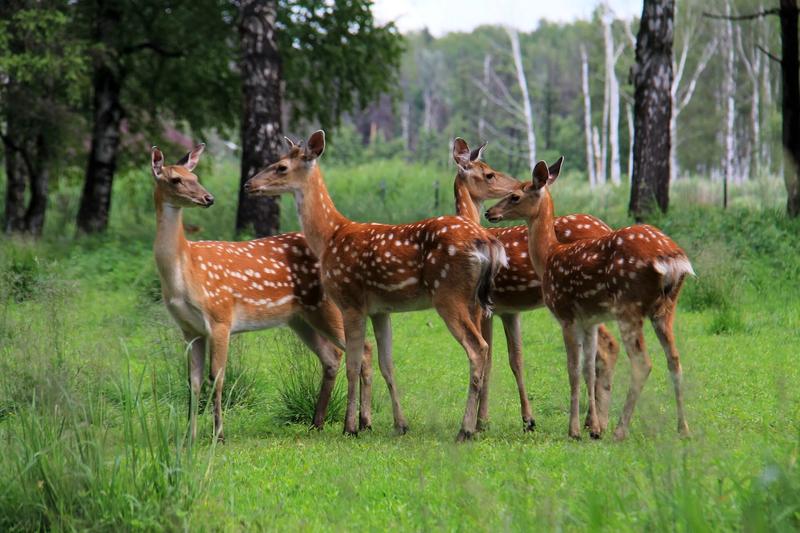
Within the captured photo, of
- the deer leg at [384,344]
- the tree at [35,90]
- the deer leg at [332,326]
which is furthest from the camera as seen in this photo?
the tree at [35,90]

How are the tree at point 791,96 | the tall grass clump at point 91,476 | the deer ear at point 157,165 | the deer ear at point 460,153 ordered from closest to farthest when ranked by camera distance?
the tall grass clump at point 91,476 → the deer ear at point 157,165 → the deer ear at point 460,153 → the tree at point 791,96

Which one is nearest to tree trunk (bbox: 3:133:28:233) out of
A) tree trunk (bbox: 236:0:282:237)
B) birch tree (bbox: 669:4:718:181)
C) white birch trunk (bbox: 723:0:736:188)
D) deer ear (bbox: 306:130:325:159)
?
tree trunk (bbox: 236:0:282:237)

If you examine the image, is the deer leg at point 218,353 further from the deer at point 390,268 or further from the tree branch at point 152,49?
the tree branch at point 152,49

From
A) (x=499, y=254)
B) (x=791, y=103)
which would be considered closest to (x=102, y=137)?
(x=791, y=103)

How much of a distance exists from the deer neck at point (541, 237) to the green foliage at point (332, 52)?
14131 mm

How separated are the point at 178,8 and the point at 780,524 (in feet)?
63.6

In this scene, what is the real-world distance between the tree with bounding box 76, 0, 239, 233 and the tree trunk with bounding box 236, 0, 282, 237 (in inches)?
179

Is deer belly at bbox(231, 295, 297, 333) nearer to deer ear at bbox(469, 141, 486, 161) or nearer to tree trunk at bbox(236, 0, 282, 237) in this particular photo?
deer ear at bbox(469, 141, 486, 161)

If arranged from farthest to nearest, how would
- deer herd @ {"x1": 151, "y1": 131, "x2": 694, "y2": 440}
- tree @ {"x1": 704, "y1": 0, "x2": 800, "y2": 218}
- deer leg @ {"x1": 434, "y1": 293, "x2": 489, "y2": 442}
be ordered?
tree @ {"x1": 704, "y1": 0, "x2": 800, "y2": 218}, deer leg @ {"x1": 434, "y1": 293, "x2": 489, "y2": 442}, deer herd @ {"x1": 151, "y1": 131, "x2": 694, "y2": 440}

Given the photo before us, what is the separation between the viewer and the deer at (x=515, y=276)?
8023mm

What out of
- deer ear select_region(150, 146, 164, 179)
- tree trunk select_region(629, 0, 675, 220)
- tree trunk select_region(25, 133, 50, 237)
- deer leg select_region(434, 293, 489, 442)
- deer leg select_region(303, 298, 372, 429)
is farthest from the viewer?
tree trunk select_region(25, 133, 50, 237)

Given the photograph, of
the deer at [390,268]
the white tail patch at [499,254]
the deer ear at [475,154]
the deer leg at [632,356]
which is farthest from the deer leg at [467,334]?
the deer ear at [475,154]

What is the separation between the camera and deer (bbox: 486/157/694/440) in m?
6.93

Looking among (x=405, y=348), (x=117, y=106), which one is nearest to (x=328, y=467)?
(x=405, y=348)
